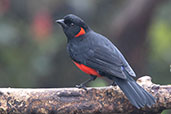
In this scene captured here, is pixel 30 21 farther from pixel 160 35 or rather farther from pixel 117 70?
pixel 117 70

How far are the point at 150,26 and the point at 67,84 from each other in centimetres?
223

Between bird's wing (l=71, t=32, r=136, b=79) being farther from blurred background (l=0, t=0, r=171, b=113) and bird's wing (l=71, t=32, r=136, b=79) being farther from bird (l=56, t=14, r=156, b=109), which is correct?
blurred background (l=0, t=0, r=171, b=113)

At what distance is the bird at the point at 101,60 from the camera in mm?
4020

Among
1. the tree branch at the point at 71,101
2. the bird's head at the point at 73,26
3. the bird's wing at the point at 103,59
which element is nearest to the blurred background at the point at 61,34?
the bird's head at the point at 73,26

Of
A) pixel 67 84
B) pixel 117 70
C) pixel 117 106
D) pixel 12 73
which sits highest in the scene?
pixel 117 70

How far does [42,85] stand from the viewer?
848cm

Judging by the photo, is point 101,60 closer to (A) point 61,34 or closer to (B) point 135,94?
(B) point 135,94

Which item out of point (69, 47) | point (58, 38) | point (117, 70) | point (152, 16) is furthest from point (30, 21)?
point (117, 70)

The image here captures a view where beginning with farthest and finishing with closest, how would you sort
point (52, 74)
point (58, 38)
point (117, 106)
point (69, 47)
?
point (52, 74), point (58, 38), point (69, 47), point (117, 106)

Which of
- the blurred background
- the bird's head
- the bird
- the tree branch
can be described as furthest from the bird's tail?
the blurred background

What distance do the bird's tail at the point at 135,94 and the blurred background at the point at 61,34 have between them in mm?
2596

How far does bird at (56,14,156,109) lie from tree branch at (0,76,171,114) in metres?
0.16

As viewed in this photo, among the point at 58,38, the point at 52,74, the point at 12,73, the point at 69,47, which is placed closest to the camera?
the point at 69,47

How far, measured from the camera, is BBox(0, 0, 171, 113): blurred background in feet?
22.7
